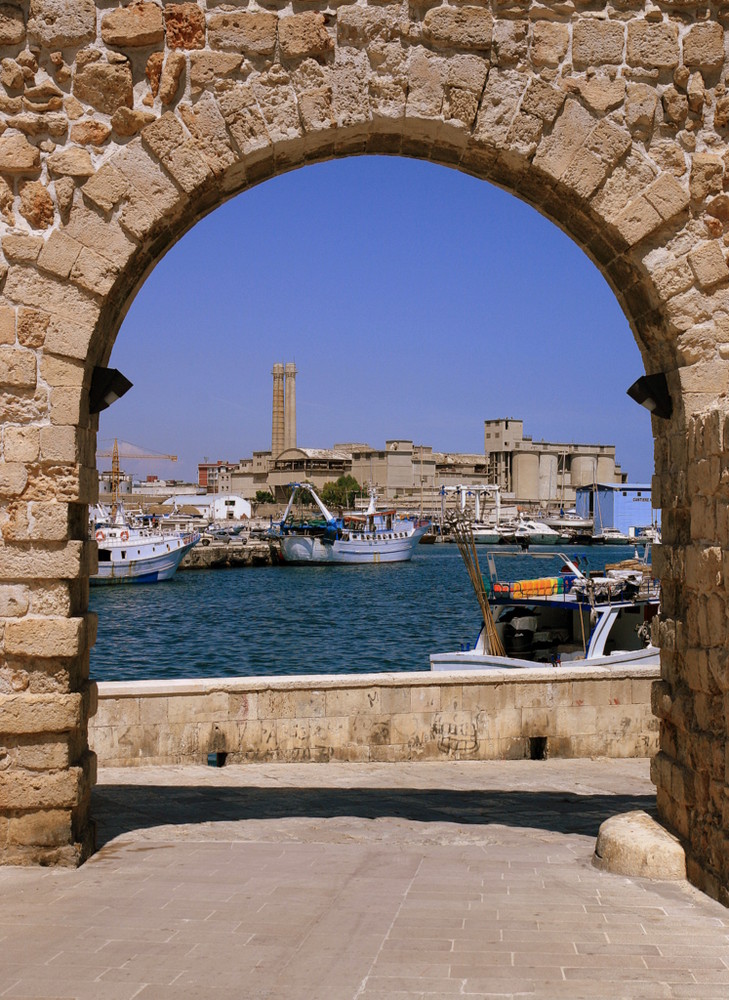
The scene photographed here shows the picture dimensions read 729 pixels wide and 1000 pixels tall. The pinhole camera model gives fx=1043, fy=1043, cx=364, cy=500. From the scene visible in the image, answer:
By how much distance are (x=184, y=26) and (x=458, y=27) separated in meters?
1.45

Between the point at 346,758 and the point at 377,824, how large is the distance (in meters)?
2.35

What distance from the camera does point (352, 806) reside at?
7.21 m

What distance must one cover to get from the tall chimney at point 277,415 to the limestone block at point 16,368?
370 feet

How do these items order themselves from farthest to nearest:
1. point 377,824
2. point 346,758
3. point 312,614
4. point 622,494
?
point 622,494 → point 312,614 → point 346,758 → point 377,824

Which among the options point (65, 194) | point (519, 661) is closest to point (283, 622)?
point (519, 661)

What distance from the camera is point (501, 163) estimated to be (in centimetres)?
585

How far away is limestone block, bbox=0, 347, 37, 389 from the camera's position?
17.9ft

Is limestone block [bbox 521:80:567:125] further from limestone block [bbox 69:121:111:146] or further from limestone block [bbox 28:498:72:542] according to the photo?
limestone block [bbox 28:498:72:542]

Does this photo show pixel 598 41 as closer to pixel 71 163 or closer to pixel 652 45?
pixel 652 45

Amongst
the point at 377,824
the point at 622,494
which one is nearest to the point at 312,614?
the point at 377,824

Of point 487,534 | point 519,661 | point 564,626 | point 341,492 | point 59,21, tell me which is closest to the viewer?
point 59,21

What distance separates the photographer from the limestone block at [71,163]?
551 centimetres

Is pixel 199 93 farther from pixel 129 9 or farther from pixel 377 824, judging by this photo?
pixel 377 824

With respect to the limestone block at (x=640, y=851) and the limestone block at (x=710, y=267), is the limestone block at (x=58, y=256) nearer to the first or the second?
the limestone block at (x=710, y=267)
